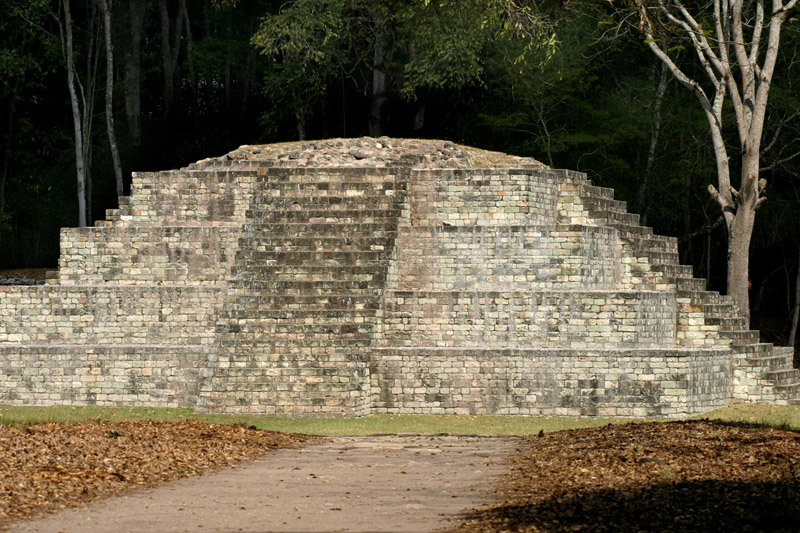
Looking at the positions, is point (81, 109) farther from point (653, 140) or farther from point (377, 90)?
point (653, 140)

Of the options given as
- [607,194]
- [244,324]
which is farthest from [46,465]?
[607,194]

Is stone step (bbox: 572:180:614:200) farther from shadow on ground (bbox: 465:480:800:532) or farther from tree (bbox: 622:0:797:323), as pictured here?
shadow on ground (bbox: 465:480:800:532)

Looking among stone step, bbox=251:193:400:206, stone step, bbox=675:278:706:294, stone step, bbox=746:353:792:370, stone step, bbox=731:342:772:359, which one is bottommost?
stone step, bbox=746:353:792:370

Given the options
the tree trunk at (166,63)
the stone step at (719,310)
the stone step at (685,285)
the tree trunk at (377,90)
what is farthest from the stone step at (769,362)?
the tree trunk at (166,63)

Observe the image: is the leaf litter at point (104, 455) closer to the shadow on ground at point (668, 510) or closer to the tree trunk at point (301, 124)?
the shadow on ground at point (668, 510)

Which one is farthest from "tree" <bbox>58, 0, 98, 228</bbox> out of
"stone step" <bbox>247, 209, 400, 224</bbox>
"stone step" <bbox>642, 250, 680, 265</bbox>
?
"stone step" <bbox>642, 250, 680, 265</bbox>

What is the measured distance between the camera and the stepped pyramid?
64.9 feet

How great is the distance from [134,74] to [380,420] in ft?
81.0

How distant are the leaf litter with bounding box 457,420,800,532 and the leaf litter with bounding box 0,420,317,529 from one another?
11.9 ft

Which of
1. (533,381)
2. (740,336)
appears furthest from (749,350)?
(533,381)

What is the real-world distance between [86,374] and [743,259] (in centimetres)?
1345

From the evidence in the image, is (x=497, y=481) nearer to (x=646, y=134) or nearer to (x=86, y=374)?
(x=86, y=374)

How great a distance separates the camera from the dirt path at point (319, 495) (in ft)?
33.7

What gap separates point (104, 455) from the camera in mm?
13359
